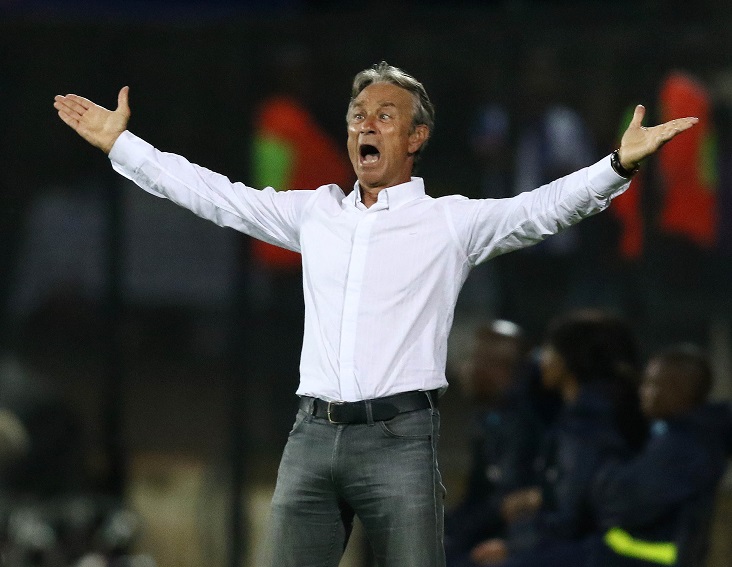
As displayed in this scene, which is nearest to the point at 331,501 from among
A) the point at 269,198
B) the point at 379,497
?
the point at 379,497

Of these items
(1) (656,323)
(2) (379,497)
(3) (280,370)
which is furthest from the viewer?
(3) (280,370)

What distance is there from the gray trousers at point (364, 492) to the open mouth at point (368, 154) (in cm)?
62

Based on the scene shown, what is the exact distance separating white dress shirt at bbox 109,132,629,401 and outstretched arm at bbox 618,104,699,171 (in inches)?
1.9

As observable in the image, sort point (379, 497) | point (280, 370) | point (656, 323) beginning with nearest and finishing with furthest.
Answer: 1. point (379, 497)
2. point (656, 323)
3. point (280, 370)

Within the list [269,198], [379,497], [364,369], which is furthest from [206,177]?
[379,497]

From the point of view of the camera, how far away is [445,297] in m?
3.56

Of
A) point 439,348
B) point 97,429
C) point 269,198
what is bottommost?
point 97,429

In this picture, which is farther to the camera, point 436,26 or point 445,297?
point 436,26

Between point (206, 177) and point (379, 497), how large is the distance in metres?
0.91

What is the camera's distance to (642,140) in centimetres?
336

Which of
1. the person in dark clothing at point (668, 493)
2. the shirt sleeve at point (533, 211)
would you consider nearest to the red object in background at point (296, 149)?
the person in dark clothing at point (668, 493)

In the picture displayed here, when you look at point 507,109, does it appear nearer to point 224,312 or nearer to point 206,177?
point 224,312

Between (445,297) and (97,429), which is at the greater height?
(445,297)

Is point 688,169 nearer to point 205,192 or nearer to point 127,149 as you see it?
point 205,192
